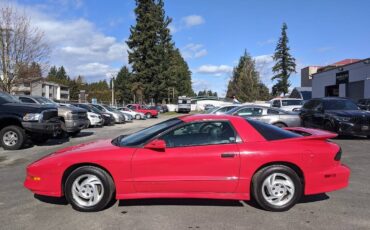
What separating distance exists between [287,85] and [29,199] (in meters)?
80.7

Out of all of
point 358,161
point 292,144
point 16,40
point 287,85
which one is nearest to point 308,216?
point 292,144

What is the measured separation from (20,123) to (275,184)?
9183 mm

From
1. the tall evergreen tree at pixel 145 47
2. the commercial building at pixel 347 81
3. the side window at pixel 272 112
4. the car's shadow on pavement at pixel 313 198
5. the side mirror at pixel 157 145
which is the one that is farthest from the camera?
the tall evergreen tree at pixel 145 47

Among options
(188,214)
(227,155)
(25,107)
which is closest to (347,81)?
(25,107)

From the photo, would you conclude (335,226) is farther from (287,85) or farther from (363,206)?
(287,85)

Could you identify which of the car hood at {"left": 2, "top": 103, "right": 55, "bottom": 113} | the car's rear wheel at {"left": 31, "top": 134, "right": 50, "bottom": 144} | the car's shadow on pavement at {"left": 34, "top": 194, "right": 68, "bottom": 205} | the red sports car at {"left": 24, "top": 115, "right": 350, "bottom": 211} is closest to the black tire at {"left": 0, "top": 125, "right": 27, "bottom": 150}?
the car hood at {"left": 2, "top": 103, "right": 55, "bottom": 113}

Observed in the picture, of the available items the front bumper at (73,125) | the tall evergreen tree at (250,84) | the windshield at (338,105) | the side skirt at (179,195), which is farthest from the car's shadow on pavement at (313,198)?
the tall evergreen tree at (250,84)

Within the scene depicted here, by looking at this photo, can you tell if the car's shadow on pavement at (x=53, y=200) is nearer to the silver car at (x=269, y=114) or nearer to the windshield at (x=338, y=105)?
the silver car at (x=269, y=114)

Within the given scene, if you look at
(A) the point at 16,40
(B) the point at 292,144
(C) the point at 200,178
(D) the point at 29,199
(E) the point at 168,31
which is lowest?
(D) the point at 29,199

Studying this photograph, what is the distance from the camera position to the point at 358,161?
959cm

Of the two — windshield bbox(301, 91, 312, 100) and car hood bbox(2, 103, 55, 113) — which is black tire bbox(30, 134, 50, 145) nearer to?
car hood bbox(2, 103, 55, 113)

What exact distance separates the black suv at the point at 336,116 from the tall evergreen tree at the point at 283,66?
6715cm

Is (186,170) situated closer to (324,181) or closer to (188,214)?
(188,214)

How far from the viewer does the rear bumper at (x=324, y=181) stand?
5.42m
